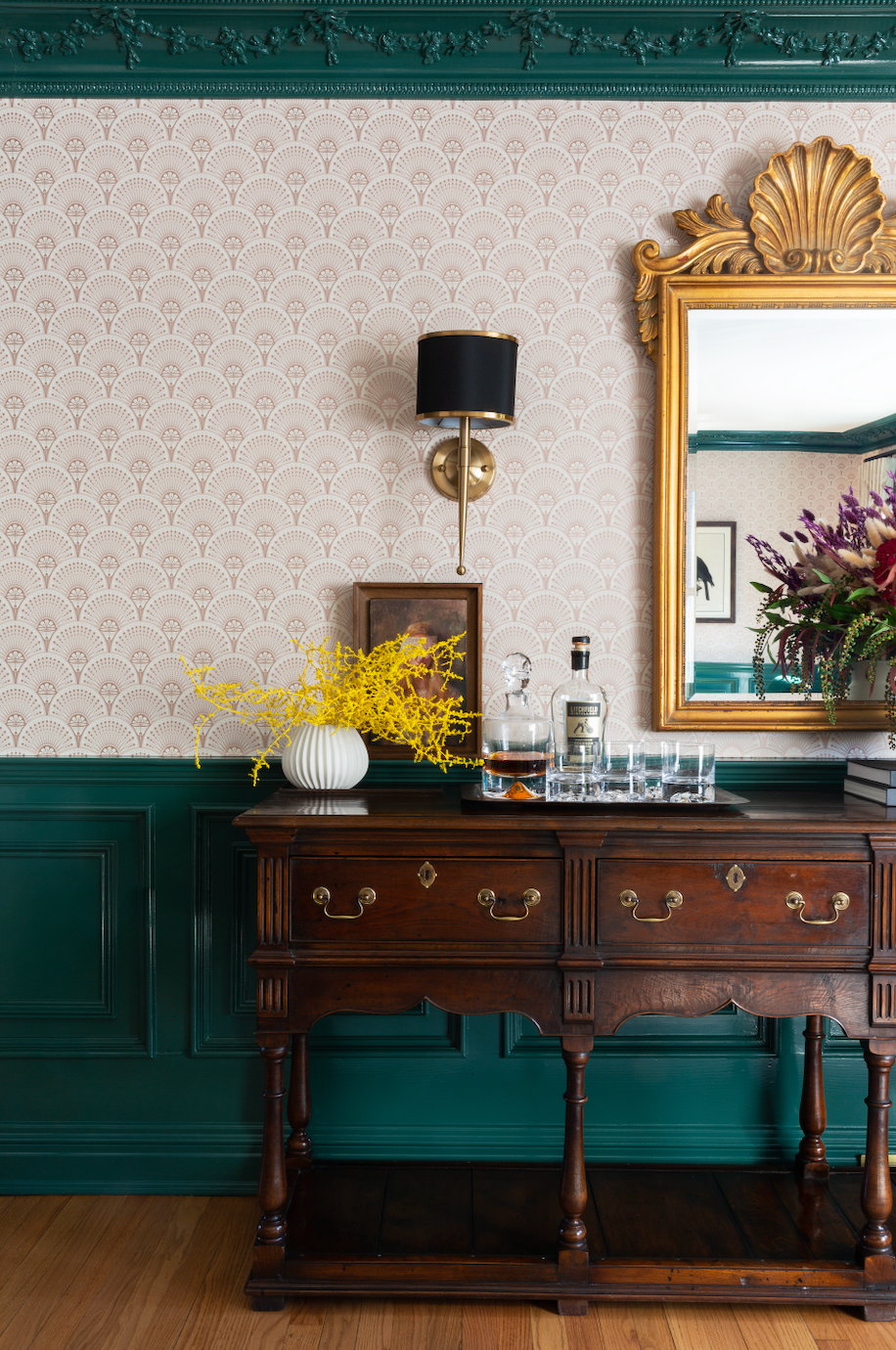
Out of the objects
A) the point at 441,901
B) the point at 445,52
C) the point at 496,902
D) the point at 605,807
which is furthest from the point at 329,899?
the point at 445,52

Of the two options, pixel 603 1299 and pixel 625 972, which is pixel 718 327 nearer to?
pixel 625 972

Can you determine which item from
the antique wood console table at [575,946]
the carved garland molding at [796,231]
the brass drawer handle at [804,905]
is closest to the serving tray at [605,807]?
the antique wood console table at [575,946]

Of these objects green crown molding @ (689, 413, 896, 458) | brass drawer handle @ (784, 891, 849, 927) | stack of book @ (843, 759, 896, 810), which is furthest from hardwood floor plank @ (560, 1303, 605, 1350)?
green crown molding @ (689, 413, 896, 458)

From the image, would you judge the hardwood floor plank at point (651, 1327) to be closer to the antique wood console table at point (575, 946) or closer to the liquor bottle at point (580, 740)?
the antique wood console table at point (575, 946)

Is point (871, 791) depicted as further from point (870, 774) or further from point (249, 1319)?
point (249, 1319)

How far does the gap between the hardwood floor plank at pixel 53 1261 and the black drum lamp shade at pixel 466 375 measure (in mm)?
2220

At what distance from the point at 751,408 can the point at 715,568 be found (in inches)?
17.4

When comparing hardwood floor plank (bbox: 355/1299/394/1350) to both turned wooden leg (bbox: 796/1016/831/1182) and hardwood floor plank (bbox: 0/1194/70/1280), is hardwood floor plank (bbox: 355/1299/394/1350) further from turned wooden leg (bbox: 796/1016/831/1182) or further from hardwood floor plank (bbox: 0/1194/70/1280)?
turned wooden leg (bbox: 796/1016/831/1182)

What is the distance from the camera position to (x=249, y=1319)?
1.99m

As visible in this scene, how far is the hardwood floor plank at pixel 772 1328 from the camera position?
195 cm

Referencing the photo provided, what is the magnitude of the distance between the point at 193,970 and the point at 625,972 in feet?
3.98

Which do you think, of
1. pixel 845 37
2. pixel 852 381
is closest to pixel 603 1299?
pixel 852 381

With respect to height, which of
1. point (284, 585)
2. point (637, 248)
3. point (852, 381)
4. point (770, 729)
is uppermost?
point (637, 248)

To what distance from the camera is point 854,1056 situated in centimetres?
254
